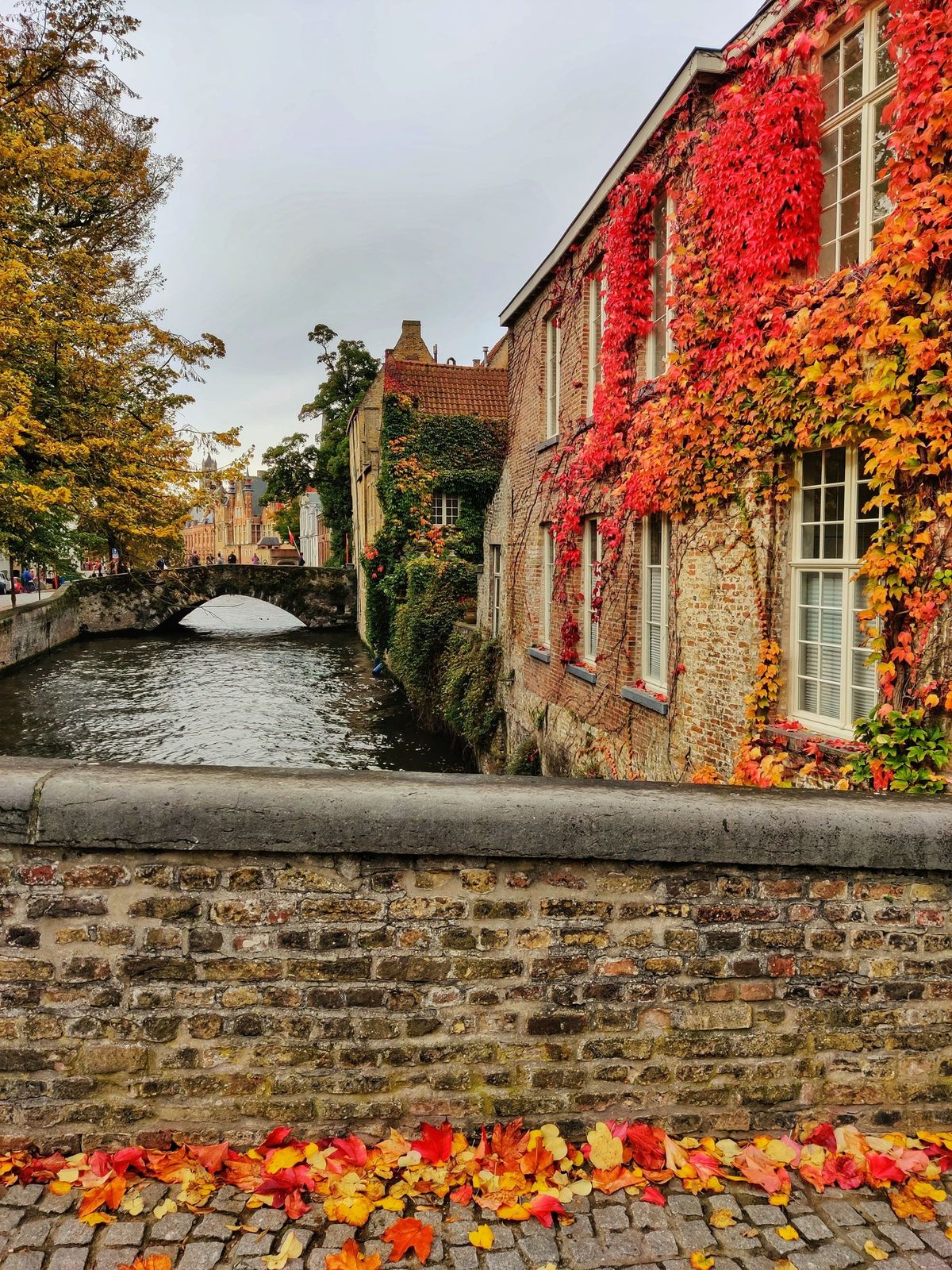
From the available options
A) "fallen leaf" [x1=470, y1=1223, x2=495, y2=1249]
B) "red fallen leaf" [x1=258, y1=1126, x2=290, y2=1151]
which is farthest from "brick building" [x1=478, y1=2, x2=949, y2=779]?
"red fallen leaf" [x1=258, y1=1126, x2=290, y2=1151]

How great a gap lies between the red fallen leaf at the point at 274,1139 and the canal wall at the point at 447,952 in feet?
0.20

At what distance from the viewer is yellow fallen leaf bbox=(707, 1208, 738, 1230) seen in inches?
106

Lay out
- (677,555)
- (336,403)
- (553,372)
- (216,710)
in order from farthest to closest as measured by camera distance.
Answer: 1. (336,403)
2. (216,710)
3. (553,372)
4. (677,555)

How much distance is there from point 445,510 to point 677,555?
57.0ft

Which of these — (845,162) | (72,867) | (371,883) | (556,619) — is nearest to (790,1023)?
(371,883)

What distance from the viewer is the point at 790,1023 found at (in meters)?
3.13

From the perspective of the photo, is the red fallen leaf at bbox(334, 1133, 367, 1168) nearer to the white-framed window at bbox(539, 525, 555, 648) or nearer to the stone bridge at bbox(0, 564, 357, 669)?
the white-framed window at bbox(539, 525, 555, 648)

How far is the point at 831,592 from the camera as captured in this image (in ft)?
19.3

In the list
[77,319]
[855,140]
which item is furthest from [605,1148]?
[77,319]

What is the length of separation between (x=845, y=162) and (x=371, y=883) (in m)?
5.97

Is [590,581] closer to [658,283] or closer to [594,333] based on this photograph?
[594,333]

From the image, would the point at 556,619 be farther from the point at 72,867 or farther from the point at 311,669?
the point at 311,669

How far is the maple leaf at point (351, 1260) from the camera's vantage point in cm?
250

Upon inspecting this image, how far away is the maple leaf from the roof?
7781 millimetres
